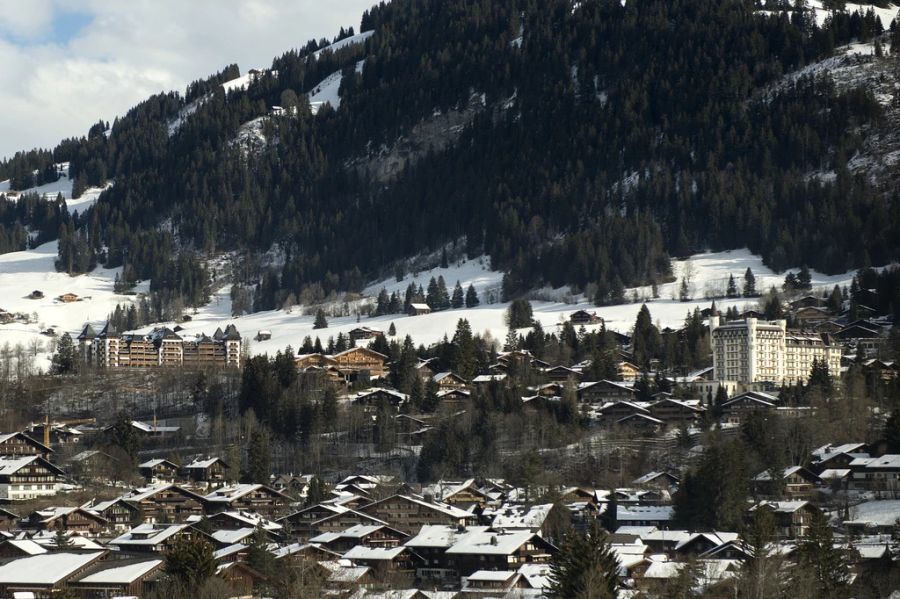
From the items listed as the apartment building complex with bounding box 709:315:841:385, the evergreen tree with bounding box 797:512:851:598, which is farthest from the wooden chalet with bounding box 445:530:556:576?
the apartment building complex with bounding box 709:315:841:385

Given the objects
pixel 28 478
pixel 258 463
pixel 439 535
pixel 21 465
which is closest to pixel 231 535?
pixel 439 535

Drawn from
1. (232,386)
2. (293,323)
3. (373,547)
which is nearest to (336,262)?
(293,323)

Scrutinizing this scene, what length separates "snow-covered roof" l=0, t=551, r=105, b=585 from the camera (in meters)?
59.9

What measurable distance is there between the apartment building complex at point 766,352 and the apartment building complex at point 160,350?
44359mm

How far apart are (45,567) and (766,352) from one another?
6544 centimetres

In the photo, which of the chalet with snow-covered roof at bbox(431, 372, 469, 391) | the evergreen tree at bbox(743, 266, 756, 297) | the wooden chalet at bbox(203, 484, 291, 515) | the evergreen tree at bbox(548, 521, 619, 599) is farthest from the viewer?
the evergreen tree at bbox(743, 266, 756, 297)

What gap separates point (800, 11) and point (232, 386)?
10772cm

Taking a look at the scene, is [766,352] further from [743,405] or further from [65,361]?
[65,361]

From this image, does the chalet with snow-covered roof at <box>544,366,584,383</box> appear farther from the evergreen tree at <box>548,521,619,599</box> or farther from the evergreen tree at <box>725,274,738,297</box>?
the evergreen tree at <box>548,521,619,599</box>

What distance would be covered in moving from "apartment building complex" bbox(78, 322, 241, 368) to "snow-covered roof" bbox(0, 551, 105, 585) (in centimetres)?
7423

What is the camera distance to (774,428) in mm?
88125

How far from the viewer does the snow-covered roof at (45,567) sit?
196 ft

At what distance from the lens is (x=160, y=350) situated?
142750mm

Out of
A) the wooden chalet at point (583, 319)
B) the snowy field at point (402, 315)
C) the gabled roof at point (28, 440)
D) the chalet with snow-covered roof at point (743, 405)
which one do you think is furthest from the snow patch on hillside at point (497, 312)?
the gabled roof at point (28, 440)
